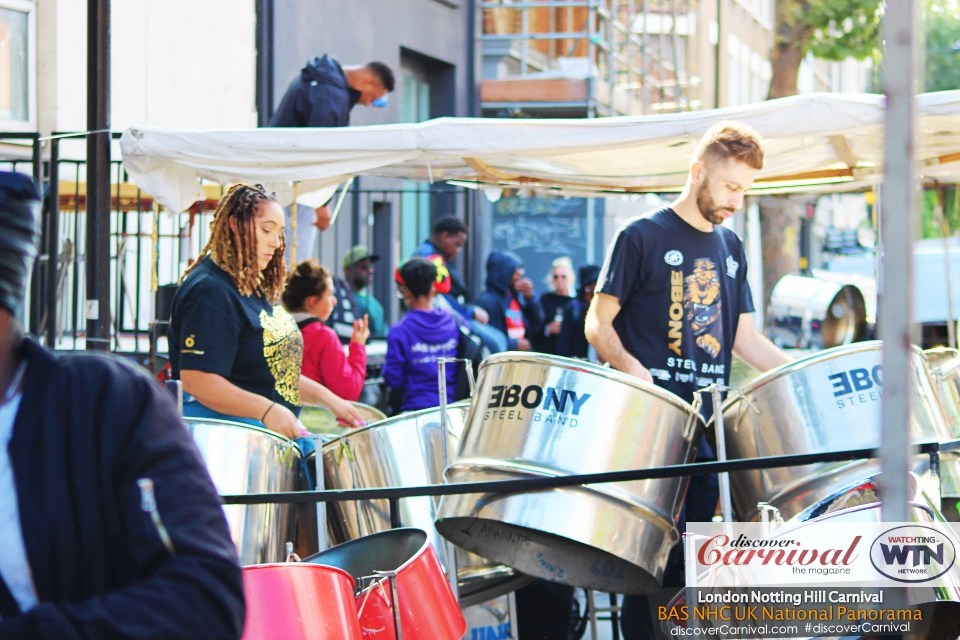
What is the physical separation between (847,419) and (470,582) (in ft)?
3.77

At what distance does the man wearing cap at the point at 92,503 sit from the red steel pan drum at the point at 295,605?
97cm

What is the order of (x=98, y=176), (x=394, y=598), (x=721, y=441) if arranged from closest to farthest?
(x=394, y=598) → (x=721, y=441) → (x=98, y=176)

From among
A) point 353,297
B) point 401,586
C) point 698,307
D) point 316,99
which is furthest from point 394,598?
point 353,297

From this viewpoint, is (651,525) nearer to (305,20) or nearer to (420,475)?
(420,475)

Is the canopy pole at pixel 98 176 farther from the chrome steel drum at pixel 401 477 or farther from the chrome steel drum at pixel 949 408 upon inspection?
the chrome steel drum at pixel 949 408

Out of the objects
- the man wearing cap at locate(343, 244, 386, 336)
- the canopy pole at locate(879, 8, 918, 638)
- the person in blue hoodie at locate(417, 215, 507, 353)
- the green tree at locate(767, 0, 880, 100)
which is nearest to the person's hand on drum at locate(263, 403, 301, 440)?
the canopy pole at locate(879, 8, 918, 638)

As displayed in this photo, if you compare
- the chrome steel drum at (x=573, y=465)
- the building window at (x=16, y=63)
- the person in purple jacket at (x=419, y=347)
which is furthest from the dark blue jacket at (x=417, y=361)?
the building window at (x=16, y=63)

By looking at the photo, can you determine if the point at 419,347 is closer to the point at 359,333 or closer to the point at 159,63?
the point at 359,333

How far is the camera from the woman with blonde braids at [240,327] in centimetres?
304

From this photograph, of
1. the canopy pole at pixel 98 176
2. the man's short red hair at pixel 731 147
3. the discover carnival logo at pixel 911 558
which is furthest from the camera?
the canopy pole at pixel 98 176

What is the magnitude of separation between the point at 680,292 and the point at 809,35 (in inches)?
373

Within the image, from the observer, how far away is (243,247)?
3162 mm

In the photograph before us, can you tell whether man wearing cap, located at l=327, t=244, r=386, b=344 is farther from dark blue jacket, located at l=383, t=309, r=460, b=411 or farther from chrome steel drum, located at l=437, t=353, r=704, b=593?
chrome steel drum, located at l=437, t=353, r=704, b=593

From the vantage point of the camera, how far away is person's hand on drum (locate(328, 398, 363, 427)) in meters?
3.65
